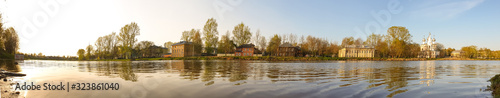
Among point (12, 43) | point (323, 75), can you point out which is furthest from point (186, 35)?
point (323, 75)

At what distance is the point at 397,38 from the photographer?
344ft

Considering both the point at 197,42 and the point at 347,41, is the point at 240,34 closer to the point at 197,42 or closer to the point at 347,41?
the point at 197,42

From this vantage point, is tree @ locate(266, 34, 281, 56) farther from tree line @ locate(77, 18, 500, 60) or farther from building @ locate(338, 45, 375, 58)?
building @ locate(338, 45, 375, 58)

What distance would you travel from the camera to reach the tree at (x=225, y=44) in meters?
97.3

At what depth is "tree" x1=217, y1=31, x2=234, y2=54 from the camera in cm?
9731

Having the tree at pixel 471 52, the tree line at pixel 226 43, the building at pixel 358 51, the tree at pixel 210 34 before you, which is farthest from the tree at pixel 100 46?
the tree at pixel 471 52

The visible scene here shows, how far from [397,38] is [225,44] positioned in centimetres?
7385

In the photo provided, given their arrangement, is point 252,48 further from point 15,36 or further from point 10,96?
point 10,96

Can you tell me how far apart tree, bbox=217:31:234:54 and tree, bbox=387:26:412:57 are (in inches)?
2707

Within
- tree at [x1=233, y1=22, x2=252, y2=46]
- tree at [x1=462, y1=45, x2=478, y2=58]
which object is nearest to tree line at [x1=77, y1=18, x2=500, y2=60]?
tree at [x1=233, y1=22, x2=252, y2=46]

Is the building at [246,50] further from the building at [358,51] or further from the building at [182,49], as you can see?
the building at [358,51]

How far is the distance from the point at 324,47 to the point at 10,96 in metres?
113

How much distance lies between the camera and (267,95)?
9.40 m

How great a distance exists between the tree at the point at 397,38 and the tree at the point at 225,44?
2707 inches
